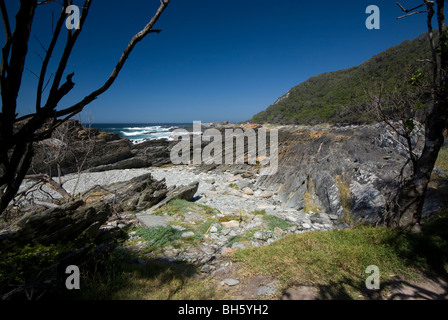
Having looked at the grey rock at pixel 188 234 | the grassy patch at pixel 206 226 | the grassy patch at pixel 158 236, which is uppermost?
the grassy patch at pixel 158 236

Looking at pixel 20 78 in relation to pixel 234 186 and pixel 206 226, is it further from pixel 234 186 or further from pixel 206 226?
pixel 234 186

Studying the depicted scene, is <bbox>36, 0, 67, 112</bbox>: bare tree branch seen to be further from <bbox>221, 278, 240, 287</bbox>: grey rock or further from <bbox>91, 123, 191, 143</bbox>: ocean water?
<bbox>91, 123, 191, 143</bbox>: ocean water

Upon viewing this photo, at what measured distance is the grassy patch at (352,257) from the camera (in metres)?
3.49

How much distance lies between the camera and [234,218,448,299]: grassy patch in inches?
137

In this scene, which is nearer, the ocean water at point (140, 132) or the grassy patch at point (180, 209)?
the grassy patch at point (180, 209)

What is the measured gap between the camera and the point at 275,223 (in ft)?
23.7

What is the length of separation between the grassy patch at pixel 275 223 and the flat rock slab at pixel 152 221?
3.75 m

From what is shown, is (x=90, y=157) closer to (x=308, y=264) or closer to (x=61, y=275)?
(x=61, y=275)

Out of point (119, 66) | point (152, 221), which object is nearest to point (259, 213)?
point (152, 221)

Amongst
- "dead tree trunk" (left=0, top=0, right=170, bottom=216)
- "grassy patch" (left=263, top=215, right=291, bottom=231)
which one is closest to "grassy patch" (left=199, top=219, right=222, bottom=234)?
"grassy patch" (left=263, top=215, right=291, bottom=231)

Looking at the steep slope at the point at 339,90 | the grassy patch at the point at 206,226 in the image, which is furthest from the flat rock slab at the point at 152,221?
the steep slope at the point at 339,90

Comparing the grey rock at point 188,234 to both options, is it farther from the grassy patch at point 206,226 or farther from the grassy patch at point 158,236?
the grassy patch at point 206,226

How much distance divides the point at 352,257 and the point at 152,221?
6107mm
